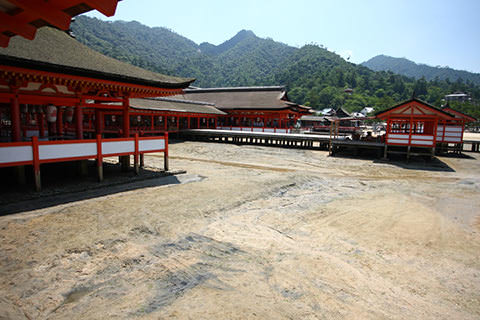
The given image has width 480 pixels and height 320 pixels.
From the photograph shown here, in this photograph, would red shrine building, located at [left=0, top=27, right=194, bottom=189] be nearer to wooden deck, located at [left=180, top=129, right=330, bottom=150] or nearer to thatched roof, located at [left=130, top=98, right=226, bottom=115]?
thatched roof, located at [left=130, top=98, right=226, bottom=115]

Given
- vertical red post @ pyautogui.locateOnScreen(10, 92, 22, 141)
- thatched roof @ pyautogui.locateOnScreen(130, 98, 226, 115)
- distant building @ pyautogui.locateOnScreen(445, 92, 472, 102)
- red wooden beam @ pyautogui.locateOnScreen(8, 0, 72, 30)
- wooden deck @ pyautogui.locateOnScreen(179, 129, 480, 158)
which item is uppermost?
distant building @ pyautogui.locateOnScreen(445, 92, 472, 102)

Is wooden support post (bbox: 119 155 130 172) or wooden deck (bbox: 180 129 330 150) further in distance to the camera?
wooden deck (bbox: 180 129 330 150)

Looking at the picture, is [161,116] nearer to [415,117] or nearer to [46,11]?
[415,117]

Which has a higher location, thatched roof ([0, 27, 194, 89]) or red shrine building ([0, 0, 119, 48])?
thatched roof ([0, 27, 194, 89])

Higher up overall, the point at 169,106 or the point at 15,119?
the point at 169,106

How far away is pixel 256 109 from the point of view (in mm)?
30953

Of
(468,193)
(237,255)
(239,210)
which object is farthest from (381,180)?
(237,255)

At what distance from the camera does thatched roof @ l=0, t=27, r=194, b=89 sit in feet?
25.1

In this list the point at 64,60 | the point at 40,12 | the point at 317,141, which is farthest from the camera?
the point at 317,141

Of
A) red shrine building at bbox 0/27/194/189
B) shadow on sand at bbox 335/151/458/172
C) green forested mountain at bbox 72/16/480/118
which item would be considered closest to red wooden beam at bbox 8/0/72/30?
red shrine building at bbox 0/27/194/189

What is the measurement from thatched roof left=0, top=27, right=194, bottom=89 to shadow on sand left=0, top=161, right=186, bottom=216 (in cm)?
360

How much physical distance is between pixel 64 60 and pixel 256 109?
2333 cm

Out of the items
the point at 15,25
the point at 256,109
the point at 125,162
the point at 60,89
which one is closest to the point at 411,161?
the point at 256,109

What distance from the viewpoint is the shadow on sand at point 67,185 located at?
7.87 m
